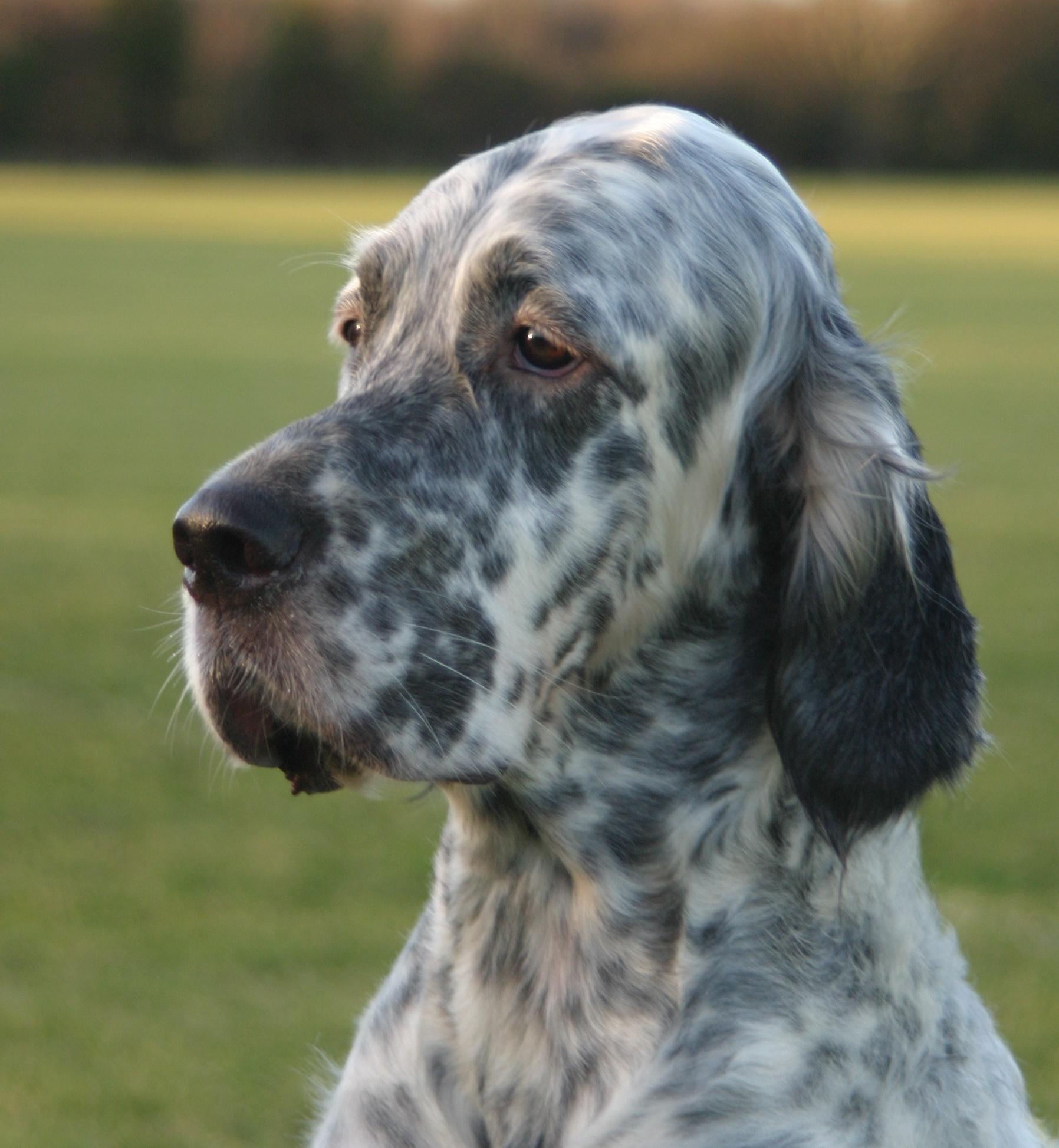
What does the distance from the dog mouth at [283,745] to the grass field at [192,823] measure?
30 centimetres

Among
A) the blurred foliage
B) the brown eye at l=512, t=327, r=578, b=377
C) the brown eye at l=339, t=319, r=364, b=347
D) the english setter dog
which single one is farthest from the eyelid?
the blurred foliage

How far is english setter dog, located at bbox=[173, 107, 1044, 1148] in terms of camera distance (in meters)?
2.88

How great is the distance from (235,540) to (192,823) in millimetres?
4270

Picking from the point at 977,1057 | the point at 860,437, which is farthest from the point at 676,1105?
the point at 860,437

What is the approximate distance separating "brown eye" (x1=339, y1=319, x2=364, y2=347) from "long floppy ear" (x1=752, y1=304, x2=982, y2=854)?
83 cm

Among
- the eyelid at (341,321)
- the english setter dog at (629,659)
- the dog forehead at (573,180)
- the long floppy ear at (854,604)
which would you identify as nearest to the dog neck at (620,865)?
the english setter dog at (629,659)

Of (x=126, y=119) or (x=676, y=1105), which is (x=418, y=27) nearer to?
(x=126, y=119)

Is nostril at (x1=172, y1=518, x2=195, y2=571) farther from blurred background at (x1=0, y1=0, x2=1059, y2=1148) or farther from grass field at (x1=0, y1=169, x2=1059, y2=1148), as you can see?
grass field at (x1=0, y1=169, x2=1059, y2=1148)

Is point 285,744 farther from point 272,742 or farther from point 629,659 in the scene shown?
point 629,659

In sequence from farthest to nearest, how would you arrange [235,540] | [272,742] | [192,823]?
[192,823]
[272,742]
[235,540]

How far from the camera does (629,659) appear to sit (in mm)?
3127

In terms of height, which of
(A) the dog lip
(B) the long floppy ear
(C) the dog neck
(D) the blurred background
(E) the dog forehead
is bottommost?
(D) the blurred background

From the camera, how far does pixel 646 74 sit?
84.3 meters

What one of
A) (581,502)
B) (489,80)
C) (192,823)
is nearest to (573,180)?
(581,502)
